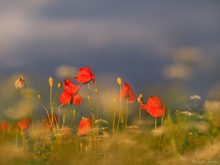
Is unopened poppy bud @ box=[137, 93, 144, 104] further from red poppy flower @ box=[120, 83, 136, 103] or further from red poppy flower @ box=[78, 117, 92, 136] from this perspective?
red poppy flower @ box=[78, 117, 92, 136]

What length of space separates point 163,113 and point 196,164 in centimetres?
77

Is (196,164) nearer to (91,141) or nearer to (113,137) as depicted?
(113,137)

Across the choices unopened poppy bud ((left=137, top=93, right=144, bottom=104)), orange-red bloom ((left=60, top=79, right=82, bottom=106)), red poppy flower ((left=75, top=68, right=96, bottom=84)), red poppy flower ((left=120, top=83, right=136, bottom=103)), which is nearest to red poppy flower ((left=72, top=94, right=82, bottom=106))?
orange-red bloom ((left=60, top=79, right=82, bottom=106))

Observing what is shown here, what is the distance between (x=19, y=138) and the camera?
113 inches

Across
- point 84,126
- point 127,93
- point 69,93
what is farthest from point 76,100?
point 127,93

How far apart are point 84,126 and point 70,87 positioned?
10.3 inches

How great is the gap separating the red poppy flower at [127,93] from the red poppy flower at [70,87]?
285 mm

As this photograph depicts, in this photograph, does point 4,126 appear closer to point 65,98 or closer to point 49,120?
point 49,120

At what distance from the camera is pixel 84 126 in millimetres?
2834

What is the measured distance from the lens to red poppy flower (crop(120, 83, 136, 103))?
2.90m

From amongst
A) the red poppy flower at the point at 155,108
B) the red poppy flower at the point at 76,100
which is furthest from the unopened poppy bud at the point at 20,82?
the red poppy flower at the point at 155,108

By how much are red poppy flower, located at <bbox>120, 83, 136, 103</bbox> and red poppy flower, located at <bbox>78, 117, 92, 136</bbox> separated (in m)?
0.26

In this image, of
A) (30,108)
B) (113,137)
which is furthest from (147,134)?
(30,108)

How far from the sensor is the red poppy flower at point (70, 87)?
2.91 m
